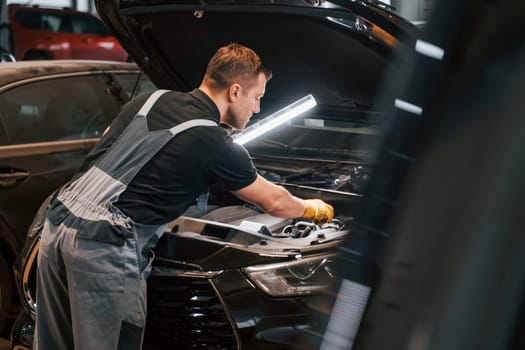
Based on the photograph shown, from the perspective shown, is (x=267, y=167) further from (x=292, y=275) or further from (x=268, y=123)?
(x=292, y=275)

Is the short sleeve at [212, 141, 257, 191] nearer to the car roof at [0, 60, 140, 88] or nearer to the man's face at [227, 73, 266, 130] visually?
the man's face at [227, 73, 266, 130]

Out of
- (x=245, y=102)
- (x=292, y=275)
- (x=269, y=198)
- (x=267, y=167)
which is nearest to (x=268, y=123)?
(x=267, y=167)

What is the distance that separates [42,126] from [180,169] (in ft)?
5.96

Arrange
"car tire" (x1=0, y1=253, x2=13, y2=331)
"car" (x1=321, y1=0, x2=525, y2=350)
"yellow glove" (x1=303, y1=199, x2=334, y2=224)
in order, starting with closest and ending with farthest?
1. "car" (x1=321, y1=0, x2=525, y2=350)
2. "yellow glove" (x1=303, y1=199, x2=334, y2=224)
3. "car tire" (x1=0, y1=253, x2=13, y2=331)

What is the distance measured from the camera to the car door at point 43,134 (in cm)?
353

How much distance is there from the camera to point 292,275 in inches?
90.5

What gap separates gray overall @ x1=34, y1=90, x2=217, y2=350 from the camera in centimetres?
228

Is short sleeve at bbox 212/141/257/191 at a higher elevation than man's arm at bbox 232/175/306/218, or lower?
higher

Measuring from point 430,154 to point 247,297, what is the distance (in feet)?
4.89

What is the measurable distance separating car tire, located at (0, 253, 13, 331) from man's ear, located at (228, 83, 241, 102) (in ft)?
5.53

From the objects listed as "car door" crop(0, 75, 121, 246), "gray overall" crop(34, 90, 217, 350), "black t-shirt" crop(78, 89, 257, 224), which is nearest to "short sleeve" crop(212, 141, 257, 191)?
"black t-shirt" crop(78, 89, 257, 224)

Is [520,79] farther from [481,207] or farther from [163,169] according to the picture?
[163,169]

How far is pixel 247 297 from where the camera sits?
2.27 metres

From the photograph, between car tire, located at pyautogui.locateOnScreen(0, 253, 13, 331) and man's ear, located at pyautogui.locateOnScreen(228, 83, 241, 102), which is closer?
man's ear, located at pyautogui.locateOnScreen(228, 83, 241, 102)
